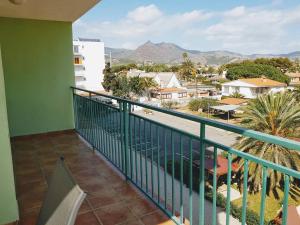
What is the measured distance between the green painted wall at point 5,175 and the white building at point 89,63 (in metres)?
42.2

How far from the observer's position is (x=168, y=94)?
143ft

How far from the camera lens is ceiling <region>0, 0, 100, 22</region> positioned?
12.3 feet

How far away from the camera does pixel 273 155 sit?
404 inches

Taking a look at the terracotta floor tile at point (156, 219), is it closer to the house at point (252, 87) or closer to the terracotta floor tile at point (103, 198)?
the terracotta floor tile at point (103, 198)

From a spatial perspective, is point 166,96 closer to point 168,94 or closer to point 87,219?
point 168,94

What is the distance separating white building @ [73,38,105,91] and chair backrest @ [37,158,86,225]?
43359 millimetres

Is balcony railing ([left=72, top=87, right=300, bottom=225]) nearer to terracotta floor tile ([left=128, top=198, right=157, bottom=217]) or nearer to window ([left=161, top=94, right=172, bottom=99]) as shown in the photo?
terracotta floor tile ([left=128, top=198, right=157, bottom=217])

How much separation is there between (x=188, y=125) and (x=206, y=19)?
11589 centimetres

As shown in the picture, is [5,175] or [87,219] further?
[87,219]

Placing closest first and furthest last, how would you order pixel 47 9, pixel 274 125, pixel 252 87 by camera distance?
1. pixel 47 9
2. pixel 274 125
3. pixel 252 87

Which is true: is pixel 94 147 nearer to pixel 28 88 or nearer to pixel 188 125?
pixel 28 88

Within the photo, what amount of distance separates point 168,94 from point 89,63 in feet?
49.3

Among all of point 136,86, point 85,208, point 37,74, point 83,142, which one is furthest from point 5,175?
point 136,86

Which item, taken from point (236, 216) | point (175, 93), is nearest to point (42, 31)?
point (236, 216)
